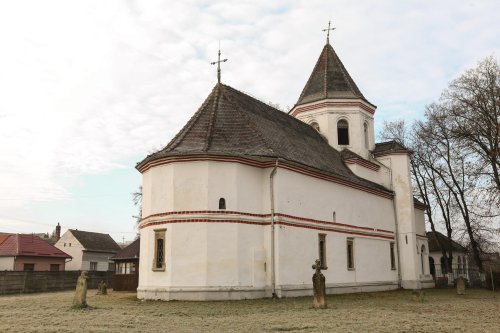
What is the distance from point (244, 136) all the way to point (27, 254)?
1052 inches

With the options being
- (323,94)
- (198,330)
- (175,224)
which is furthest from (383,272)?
(198,330)

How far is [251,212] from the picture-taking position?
840 inches

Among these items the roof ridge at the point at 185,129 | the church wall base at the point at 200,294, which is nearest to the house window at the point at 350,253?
the church wall base at the point at 200,294

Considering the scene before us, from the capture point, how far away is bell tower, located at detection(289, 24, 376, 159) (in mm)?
Result: 32219

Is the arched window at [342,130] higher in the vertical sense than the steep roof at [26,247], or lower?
higher

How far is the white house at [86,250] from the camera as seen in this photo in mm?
53031

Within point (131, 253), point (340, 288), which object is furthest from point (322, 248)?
point (131, 253)

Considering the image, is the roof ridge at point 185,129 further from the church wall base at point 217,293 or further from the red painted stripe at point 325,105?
the red painted stripe at point 325,105

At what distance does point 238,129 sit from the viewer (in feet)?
75.6

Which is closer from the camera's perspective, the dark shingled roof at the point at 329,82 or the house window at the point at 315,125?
the house window at the point at 315,125

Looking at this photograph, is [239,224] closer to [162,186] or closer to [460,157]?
[162,186]

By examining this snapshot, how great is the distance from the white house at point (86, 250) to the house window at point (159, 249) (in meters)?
33.7

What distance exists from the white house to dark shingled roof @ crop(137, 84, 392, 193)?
108 feet

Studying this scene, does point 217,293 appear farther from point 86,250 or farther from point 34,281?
point 86,250
